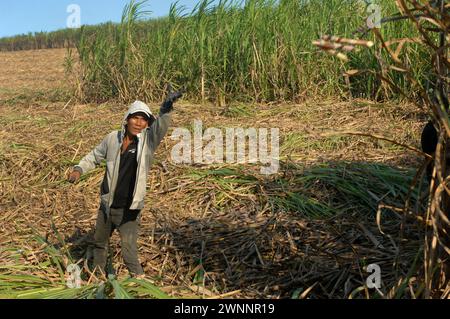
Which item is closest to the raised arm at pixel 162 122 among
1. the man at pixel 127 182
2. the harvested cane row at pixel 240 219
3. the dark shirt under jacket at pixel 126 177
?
the man at pixel 127 182

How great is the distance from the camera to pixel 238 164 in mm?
4578

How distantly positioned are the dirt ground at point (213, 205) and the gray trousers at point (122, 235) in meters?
0.16

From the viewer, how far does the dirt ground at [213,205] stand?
10.3ft

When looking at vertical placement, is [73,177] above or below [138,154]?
below

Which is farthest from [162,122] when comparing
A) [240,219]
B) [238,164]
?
[238,164]

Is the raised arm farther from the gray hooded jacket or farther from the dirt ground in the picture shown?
the dirt ground

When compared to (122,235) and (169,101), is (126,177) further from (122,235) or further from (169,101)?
(169,101)

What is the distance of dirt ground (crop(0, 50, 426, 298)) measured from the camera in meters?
3.13

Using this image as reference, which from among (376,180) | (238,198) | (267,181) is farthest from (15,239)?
(376,180)

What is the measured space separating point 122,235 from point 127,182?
0.32 meters

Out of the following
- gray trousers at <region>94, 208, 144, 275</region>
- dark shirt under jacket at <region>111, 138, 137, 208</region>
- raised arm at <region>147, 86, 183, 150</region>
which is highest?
raised arm at <region>147, 86, 183, 150</region>

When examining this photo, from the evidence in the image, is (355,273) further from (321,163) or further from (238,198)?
(321,163)

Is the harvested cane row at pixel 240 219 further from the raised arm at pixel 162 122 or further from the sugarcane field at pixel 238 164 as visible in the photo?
the raised arm at pixel 162 122

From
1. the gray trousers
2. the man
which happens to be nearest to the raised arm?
the man
